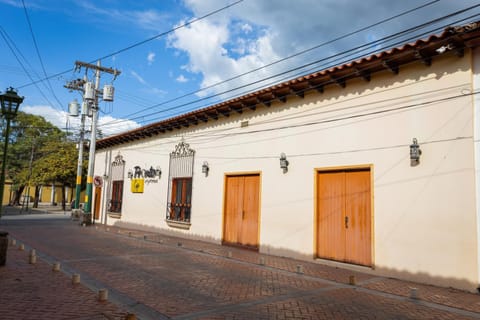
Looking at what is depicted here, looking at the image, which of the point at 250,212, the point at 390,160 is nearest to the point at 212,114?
the point at 250,212

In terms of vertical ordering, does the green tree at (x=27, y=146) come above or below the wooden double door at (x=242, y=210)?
above

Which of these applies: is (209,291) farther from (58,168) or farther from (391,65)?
(58,168)

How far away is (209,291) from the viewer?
20.0 ft

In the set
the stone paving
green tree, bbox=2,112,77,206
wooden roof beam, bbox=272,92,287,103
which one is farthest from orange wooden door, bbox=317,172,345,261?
green tree, bbox=2,112,77,206

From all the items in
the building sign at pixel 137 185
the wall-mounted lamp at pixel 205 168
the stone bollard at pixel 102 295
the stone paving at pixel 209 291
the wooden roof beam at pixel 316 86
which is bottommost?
the stone paving at pixel 209 291

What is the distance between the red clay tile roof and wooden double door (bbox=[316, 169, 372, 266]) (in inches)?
94.8

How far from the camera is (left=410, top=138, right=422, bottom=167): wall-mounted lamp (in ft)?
24.1

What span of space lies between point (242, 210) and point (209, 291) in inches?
215

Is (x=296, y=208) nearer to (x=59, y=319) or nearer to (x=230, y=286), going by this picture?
(x=230, y=286)

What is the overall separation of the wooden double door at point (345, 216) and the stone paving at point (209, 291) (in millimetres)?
524

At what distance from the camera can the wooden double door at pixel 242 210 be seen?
1104 centimetres

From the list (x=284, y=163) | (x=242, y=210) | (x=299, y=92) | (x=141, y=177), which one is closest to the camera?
(x=299, y=92)

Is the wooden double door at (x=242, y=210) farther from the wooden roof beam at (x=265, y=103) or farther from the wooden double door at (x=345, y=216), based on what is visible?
the wooden double door at (x=345, y=216)

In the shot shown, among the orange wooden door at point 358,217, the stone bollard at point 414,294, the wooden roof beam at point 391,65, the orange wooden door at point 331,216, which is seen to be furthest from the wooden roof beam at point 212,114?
the stone bollard at point 414,294
